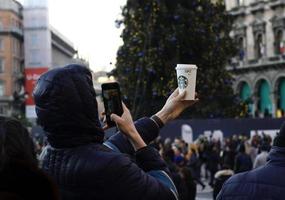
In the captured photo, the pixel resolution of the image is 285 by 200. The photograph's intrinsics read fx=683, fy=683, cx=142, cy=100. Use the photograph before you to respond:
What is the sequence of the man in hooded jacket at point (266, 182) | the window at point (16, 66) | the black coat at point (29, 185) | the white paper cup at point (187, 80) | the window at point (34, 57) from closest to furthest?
the black coat at point (29, 185) < the man in hooded jacket at point (266, 182) < the white paper cup at point (187, 80) < the window at point (34, 57) < the window at point (16, 66)

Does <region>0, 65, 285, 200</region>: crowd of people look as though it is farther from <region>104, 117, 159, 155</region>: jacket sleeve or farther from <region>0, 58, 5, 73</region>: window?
<region>0, 58, 5, 73</region>: window

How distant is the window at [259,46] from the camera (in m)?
54.3

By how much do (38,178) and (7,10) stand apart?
8106 centimetres

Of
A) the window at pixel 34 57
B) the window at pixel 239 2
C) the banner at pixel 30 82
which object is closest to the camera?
the window at pixel 239 2

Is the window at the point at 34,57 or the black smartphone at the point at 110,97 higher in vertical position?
the window at the point at 34,57

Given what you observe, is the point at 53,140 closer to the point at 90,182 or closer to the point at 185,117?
the point at 90,182

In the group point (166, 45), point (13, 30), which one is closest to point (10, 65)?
point (13, 30)

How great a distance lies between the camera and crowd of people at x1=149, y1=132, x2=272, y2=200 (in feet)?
32.6

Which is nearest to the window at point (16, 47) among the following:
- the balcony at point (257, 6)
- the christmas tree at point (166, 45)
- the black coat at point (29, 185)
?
the balcony at point (257, 6)

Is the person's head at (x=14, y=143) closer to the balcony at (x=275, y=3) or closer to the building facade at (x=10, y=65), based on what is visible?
the balcony at (x=275, y=3)

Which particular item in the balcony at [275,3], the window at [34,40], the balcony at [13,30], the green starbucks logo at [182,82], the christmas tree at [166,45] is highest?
the balcony at [13,30]

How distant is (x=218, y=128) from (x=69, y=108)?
85.5 feet

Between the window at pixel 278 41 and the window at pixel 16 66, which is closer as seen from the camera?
the window at pixel 278 41

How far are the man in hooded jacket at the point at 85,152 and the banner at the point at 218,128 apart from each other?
2493cm
